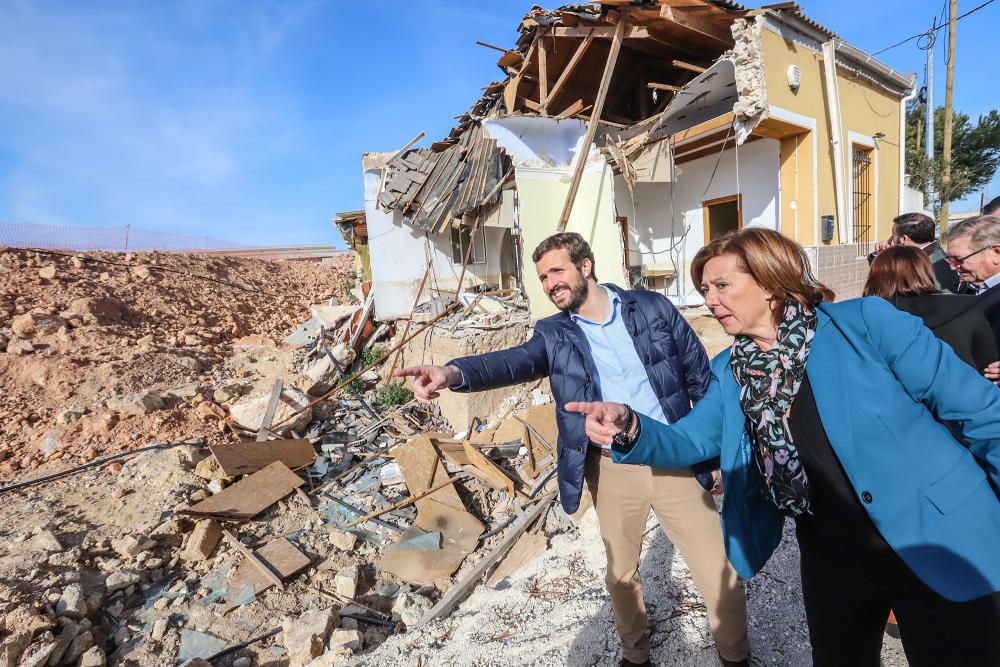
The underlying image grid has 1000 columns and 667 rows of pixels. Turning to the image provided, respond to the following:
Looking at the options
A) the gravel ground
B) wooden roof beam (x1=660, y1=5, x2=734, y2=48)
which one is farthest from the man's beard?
wooden roof beam (x1=660, y1=5, x2=734, y2=48)

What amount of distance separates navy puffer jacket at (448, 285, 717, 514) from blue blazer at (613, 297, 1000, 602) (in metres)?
0.83

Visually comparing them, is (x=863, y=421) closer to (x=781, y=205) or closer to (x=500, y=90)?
(x=781, y=205)

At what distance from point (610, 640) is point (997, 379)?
2.20m

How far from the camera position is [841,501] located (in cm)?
129

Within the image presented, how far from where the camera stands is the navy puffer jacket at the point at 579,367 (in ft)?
6.89

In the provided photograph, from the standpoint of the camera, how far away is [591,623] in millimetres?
2627

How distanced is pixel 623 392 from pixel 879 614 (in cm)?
110

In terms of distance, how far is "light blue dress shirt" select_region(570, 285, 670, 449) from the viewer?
6.91ft

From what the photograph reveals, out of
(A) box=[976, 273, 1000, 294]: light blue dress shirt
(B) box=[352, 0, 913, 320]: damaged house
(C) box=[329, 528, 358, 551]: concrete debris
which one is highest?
(B) box=[352, 0, 913, 320]: damaged house

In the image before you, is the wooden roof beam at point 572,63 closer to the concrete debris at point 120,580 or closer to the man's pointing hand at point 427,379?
the man's pointing hand at point 427,379

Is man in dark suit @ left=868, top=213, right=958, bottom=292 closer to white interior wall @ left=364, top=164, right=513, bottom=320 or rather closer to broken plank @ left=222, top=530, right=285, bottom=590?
broken plank @ left=222, top=530, right=285, bottom=590

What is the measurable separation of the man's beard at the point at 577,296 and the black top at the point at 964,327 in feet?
4.44

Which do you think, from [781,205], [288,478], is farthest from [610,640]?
[781,205]

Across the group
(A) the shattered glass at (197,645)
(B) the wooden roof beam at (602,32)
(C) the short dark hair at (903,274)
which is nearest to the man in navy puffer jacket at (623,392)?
(C) the short dark hair at (903,274)
